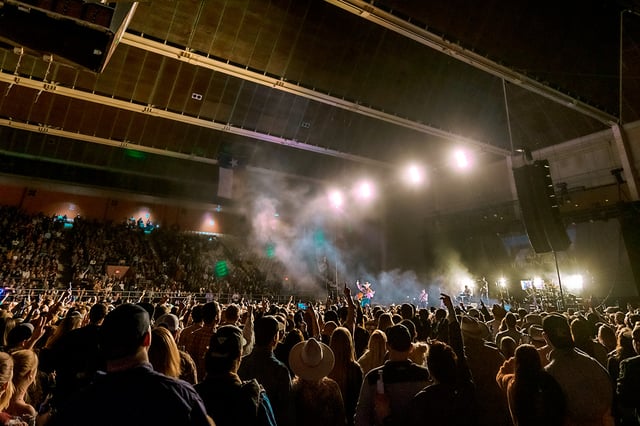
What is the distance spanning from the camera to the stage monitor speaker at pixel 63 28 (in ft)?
16.8

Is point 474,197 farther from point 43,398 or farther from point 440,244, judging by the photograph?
point 43,398

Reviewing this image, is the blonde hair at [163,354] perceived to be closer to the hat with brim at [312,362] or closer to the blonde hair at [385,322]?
the hat with brim at [312,362]

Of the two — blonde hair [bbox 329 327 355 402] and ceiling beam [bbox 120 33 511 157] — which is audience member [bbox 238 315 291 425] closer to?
blonde hair [bbox 329 327 355 402]

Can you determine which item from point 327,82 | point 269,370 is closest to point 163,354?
point 269,370

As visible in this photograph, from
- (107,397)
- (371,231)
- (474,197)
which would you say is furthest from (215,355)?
(371,231)

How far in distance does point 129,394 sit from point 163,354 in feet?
2.81

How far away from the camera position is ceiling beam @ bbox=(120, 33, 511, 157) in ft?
43.4

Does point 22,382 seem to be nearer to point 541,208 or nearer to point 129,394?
point 129,394

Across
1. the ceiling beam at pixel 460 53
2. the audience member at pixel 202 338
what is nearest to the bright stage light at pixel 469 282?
the ceiling beam at pixel 460 53

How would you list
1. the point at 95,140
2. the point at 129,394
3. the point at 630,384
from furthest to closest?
the point at 95,140 → the point at 630,384 → the point at 129,394

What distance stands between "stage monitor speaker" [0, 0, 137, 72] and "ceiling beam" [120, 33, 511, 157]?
822 centimetres

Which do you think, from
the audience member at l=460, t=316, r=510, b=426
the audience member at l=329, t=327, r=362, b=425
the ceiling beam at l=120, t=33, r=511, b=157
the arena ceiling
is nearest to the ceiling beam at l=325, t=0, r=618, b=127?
the arena ceiling

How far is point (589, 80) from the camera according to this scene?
1529 cm

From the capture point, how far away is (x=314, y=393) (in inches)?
95.3
